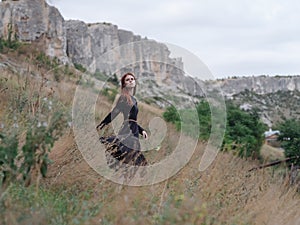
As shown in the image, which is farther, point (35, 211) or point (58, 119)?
point (58, 119)

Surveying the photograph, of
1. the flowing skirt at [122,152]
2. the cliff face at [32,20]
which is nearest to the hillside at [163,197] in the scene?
the flowing skirt at [122,152]

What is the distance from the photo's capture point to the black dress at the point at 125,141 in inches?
171

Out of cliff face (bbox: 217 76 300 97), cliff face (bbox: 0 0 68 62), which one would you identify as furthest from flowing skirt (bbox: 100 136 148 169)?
cliff face (bbox: 217 76 300 97)

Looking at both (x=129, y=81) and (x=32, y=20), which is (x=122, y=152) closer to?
(x=129, y=81)

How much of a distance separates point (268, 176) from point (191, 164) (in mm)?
1004

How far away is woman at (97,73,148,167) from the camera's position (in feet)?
14.3

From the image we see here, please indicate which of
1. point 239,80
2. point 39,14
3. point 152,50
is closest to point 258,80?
point 239,80

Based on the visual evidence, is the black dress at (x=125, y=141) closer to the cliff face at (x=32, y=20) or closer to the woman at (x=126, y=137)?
the woman at (x=126, y=137)

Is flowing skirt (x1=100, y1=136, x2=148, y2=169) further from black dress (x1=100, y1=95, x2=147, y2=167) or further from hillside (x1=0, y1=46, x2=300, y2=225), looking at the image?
hillside (x1=0, y1=46, x2=300, y2=225)

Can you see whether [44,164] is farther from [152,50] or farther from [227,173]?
[152,50]

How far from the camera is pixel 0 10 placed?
131ft

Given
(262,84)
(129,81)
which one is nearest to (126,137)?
(129,81)

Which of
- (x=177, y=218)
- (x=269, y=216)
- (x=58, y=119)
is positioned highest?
(x=58, y=119)

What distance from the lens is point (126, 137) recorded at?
446cm
